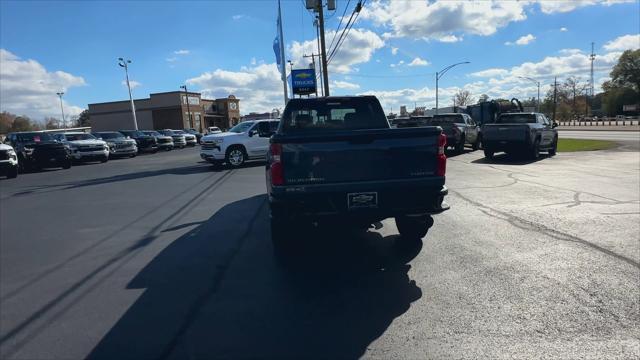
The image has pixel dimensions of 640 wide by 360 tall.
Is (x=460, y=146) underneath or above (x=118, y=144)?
underneath

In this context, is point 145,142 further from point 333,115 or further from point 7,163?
point 333,115

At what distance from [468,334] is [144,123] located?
77521 millimetres

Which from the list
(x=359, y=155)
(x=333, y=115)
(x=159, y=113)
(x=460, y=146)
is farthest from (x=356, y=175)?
(x=159, y=113)

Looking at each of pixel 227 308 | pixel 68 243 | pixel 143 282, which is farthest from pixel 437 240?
pixel 68 243

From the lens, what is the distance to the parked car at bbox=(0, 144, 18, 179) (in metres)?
16.7

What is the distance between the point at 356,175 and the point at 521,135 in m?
14.0

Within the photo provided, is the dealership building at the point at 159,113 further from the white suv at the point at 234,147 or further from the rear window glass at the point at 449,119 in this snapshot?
the white suv at the point at 234,147

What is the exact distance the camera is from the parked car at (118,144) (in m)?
26.6

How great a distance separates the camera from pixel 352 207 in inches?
185

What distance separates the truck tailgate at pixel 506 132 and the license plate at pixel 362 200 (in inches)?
545

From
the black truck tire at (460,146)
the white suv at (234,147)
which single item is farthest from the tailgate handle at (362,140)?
the black truck tire at (460,146)

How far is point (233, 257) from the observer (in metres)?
5.65

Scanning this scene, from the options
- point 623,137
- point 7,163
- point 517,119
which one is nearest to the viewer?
point 7,163

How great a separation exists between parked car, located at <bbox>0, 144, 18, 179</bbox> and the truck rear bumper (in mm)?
16622
